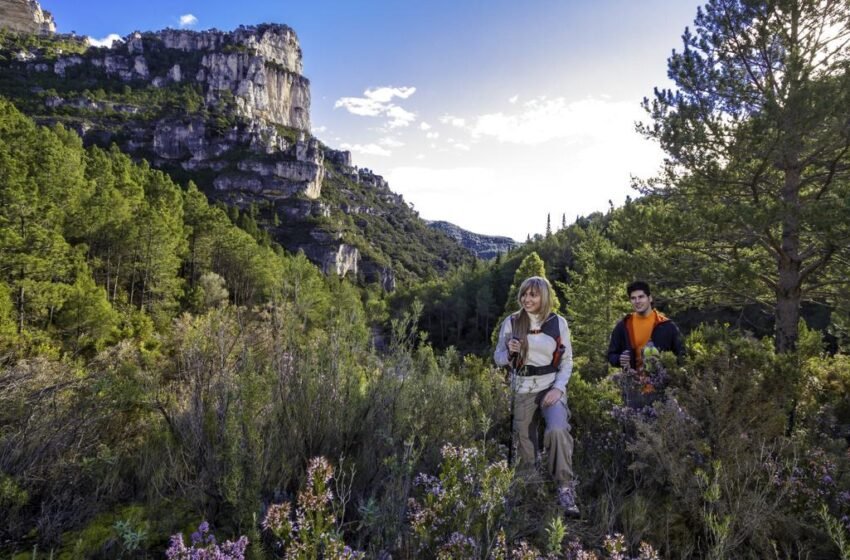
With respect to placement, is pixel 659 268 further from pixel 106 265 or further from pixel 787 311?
pixel 106 265

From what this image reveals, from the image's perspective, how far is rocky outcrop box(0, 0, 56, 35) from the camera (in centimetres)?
12475

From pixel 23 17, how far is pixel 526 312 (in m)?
193

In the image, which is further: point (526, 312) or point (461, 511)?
point (526, 312)

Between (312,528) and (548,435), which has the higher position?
(312,528)

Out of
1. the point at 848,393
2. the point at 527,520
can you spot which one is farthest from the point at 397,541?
the point at 848,393

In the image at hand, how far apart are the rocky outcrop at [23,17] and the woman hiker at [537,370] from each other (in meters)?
181

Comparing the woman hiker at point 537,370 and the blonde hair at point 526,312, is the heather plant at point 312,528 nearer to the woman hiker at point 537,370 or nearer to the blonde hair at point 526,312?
the woman hiker at point 537,370

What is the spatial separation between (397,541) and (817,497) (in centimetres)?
257

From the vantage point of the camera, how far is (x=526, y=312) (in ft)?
11.1

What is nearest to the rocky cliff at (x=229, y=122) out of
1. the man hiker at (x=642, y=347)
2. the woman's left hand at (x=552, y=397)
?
the man hiker at (x=642, y=347)

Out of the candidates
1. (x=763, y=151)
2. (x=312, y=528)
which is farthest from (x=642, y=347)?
(x=763, y=151)

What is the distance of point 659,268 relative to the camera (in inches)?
351

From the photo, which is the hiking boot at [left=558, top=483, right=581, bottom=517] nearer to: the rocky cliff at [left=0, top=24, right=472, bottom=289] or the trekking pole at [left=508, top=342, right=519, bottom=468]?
the trekking pole at [left=508, top=342, right=519, bottom=468]

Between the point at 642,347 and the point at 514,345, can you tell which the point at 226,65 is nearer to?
the point at 642,347
